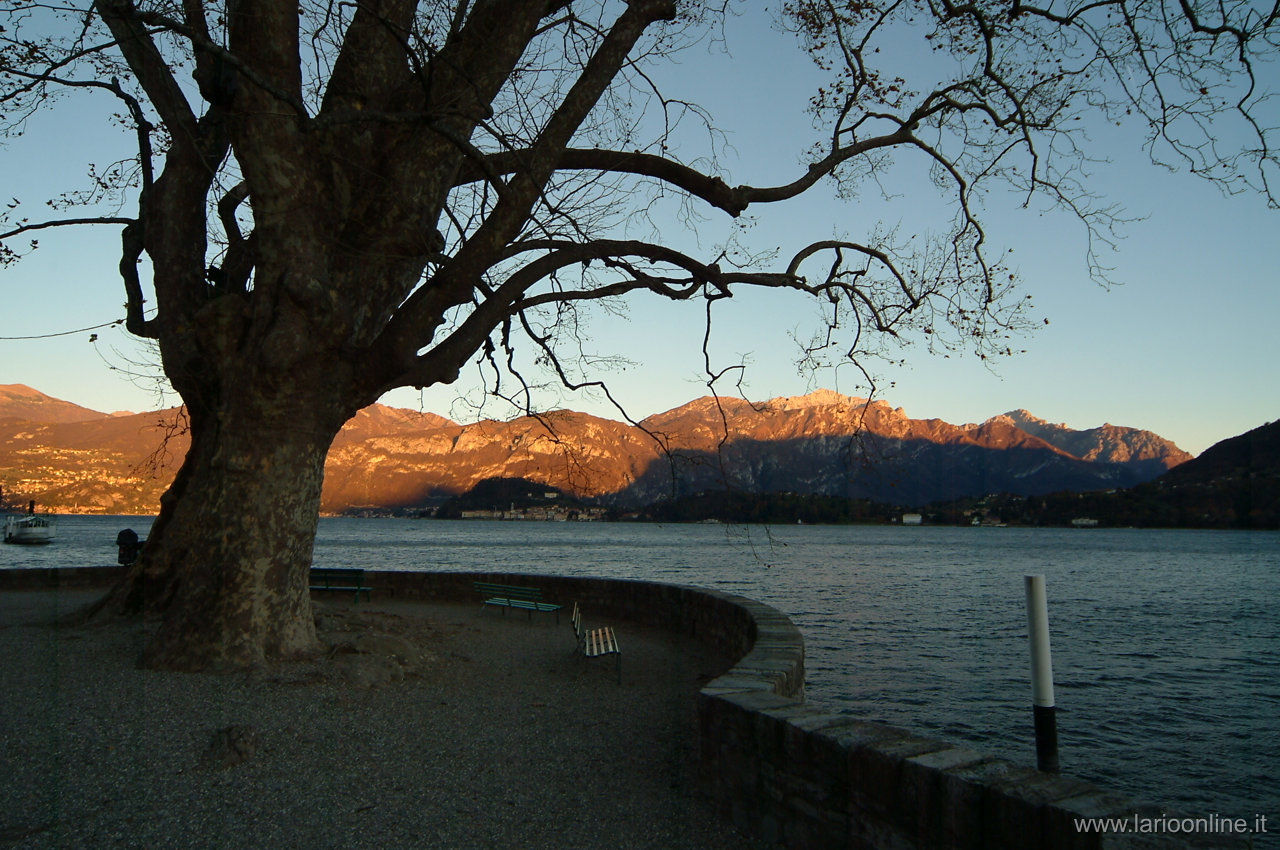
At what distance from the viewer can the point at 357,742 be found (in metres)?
5.61

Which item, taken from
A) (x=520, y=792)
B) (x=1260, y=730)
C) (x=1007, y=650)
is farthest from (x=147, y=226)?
(x=1007, y=650)

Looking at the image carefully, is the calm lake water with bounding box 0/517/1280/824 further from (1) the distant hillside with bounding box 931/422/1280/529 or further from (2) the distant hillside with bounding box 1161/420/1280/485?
(1) the distant hillside with bounding box 931/422/1280/529

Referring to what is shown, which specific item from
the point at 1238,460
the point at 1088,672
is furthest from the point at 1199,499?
the point at 1088,672

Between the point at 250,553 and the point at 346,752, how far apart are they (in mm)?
2396

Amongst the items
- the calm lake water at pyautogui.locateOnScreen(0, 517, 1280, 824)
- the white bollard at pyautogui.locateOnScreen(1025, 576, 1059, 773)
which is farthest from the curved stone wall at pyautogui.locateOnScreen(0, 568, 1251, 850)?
the white bollard at pyautogui.locateOnScreen(1025, 576, 1059, 773)

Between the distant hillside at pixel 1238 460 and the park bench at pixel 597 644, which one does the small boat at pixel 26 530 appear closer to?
the park bench at pixel 597 644

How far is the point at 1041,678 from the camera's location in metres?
4.31

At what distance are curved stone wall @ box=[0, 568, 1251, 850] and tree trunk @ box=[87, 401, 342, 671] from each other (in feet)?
13.7

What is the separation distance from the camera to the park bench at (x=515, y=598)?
12.7m

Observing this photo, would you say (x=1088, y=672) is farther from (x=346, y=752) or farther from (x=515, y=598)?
(x=346, y=752)

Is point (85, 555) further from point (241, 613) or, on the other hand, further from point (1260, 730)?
point (1260, 730)

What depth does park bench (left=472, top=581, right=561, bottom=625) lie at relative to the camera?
12742 mm

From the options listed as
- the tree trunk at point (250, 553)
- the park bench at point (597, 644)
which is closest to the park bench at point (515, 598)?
the park bench at point (597, 644)

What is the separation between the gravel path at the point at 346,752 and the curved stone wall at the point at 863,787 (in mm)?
351
